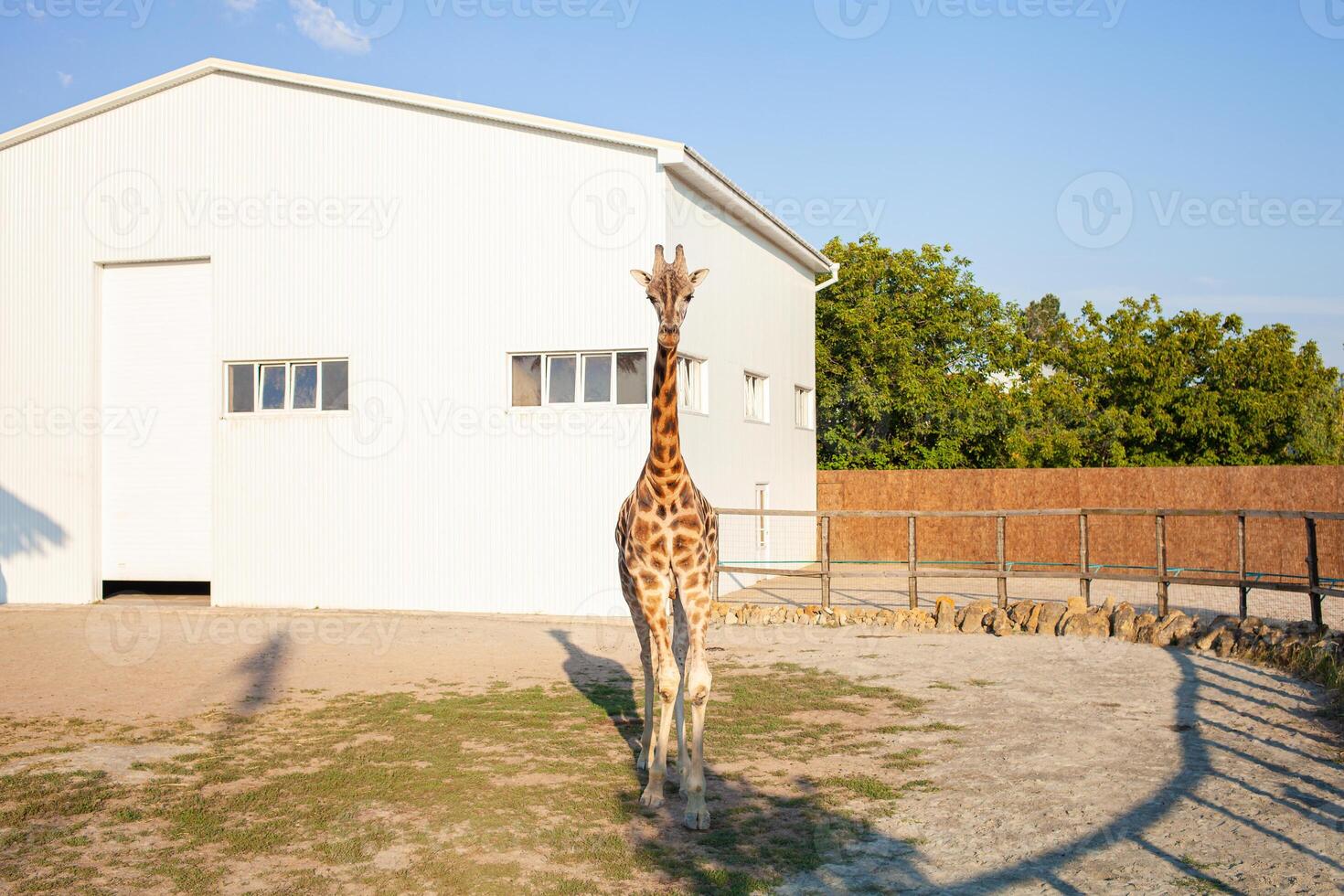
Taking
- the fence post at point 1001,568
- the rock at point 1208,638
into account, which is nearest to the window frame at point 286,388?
the fence post at point 1001,568

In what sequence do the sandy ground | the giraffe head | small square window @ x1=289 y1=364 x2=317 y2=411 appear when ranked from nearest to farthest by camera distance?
the sandy ground, the giraffe head, small square window @ x1=289 y1=364 x2=317 y2=411

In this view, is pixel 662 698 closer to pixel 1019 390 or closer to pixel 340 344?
pixel 340 344

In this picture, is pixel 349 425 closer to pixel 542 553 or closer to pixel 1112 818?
pixel 542 553

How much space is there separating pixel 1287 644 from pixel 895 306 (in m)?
20.2

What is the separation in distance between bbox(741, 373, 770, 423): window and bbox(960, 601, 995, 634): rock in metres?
7.57

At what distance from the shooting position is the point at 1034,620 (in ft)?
45.6

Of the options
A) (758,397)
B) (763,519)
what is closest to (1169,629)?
(763,519)

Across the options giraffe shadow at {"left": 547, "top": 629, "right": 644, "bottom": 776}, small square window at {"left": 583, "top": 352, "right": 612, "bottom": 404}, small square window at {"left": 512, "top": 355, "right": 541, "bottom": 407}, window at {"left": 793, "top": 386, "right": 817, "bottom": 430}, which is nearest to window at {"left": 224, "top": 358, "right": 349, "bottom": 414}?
small square window at {"left": 512, "top": 355, "right": 541, "bottom": 407}

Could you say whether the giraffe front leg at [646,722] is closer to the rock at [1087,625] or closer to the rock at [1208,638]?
the rock at [1208,638]

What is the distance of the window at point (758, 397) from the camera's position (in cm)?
2122

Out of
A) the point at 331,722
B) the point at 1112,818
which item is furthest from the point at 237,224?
the point at 1112,818

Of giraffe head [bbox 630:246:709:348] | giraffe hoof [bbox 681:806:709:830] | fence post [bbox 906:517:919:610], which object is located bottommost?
giraffe hoof [bbox 681:806:709:830]

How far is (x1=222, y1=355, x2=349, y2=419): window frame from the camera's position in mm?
17797

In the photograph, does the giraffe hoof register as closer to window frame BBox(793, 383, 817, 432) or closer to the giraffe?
the giraffe
